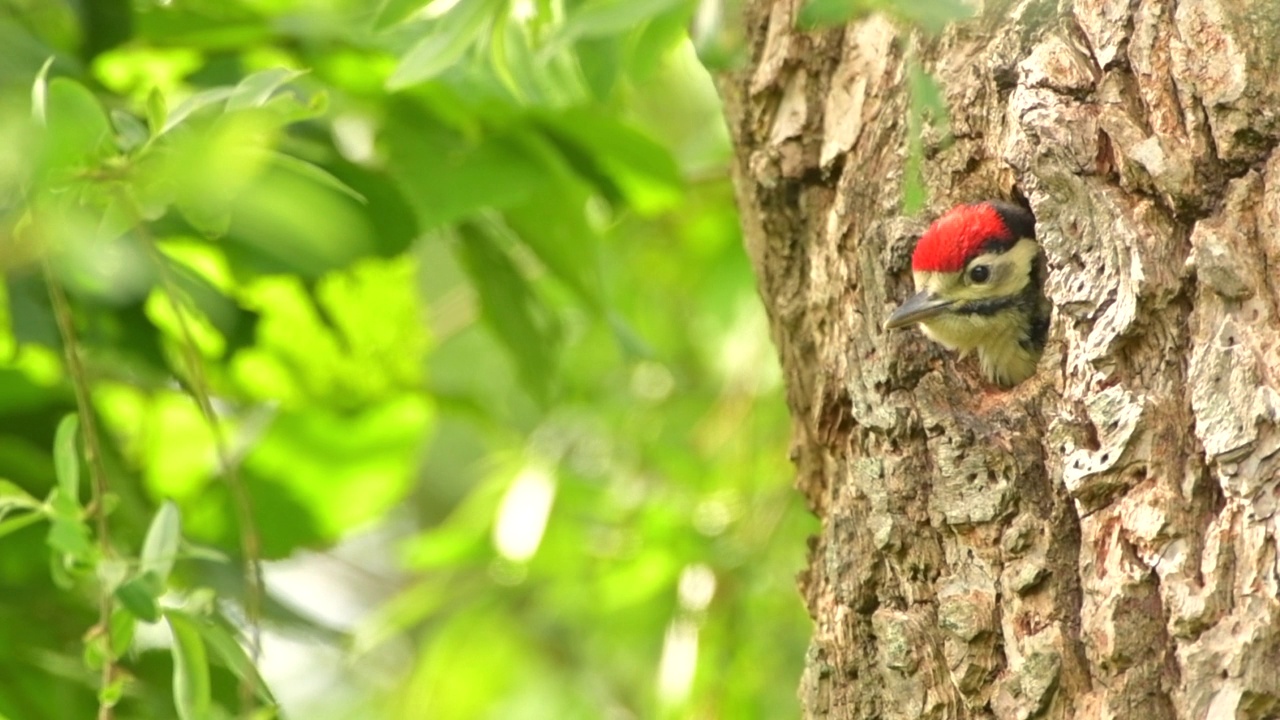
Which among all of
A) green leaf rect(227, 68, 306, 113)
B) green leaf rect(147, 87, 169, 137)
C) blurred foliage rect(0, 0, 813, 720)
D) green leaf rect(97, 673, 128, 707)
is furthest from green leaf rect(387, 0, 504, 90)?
green leaf rect(97, 673, 128, 707)

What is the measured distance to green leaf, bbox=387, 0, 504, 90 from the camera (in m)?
2.48

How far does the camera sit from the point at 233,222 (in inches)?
90.7

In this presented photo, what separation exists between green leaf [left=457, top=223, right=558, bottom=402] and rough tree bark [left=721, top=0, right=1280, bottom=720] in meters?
0.98

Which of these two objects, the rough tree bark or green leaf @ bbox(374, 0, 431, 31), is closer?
the rough tree bark

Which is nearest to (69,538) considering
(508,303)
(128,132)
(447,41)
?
(128,132)

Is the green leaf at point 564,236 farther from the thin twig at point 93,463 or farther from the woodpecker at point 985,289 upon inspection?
the thin twig at point 93,463

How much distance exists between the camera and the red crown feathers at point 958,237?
9.50 feet

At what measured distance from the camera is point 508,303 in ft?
12.3

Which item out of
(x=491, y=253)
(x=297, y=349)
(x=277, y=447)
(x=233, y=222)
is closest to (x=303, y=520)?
(x=277, y=447)

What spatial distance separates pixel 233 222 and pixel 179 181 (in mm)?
398

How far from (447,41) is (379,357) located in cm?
192

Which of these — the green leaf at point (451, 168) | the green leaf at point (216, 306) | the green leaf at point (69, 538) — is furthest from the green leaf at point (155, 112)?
the green leaf at point (451, 168)

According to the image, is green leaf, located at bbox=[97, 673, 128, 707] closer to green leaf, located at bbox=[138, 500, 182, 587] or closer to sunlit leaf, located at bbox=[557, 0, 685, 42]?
green leaf, located at bbox=[138, 500, 182, 587]

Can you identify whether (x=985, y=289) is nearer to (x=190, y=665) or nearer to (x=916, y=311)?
(x=916, y=311)
